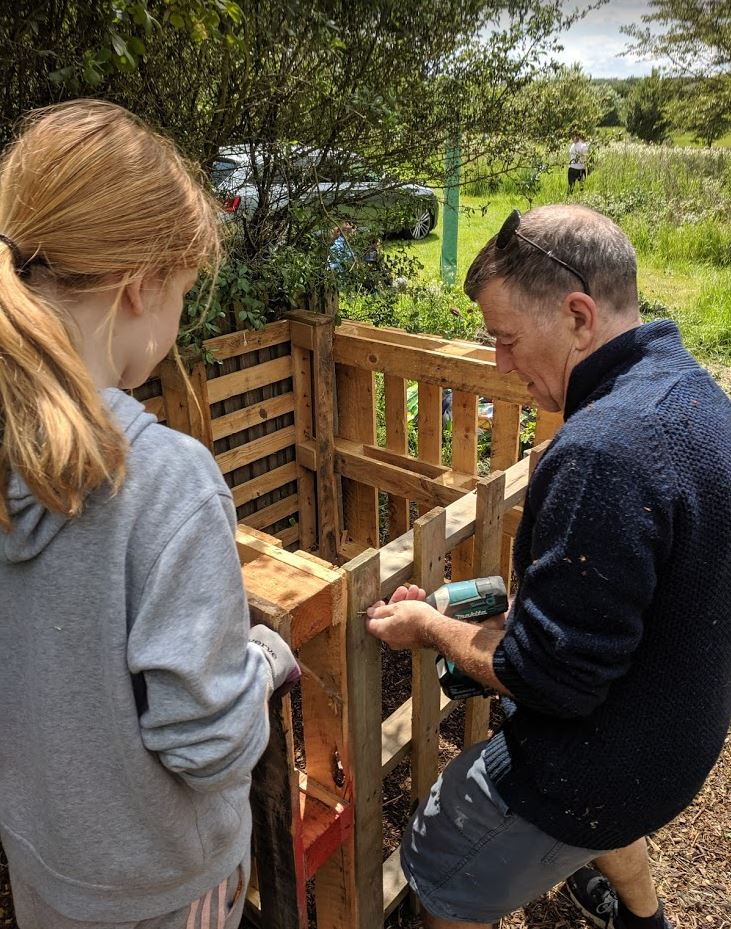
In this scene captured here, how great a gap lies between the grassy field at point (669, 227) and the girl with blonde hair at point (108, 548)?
6658 mm

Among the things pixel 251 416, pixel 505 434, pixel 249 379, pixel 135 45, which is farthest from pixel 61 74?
pixel 505 434

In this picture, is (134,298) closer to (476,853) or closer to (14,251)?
(14,251)

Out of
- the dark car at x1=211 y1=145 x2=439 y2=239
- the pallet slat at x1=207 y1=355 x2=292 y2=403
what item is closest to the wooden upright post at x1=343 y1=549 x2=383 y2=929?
the pallet slat at x1=207 y1=355 x2=292 y2=403

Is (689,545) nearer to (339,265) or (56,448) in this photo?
(56,448)

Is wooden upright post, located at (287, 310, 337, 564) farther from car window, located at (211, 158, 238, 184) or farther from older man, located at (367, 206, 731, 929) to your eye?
older man, located at (367, 206, 731, 929)

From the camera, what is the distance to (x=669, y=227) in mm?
13672

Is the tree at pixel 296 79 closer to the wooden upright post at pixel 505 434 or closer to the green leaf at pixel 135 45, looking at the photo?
the green leaf at pixel 135 45

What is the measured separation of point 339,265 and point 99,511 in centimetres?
393

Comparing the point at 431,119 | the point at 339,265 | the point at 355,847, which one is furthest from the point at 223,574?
the point at 431,119

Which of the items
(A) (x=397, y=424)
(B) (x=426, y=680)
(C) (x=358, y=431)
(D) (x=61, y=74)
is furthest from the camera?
(C) (x=358, y=431)

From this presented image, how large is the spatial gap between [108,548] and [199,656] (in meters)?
0.21

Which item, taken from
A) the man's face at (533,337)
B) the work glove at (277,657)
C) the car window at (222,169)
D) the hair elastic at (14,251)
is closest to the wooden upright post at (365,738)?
the work glove at (277,657)

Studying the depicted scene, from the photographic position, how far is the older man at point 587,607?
140 centimetres

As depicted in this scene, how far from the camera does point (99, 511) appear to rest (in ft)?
3.37
